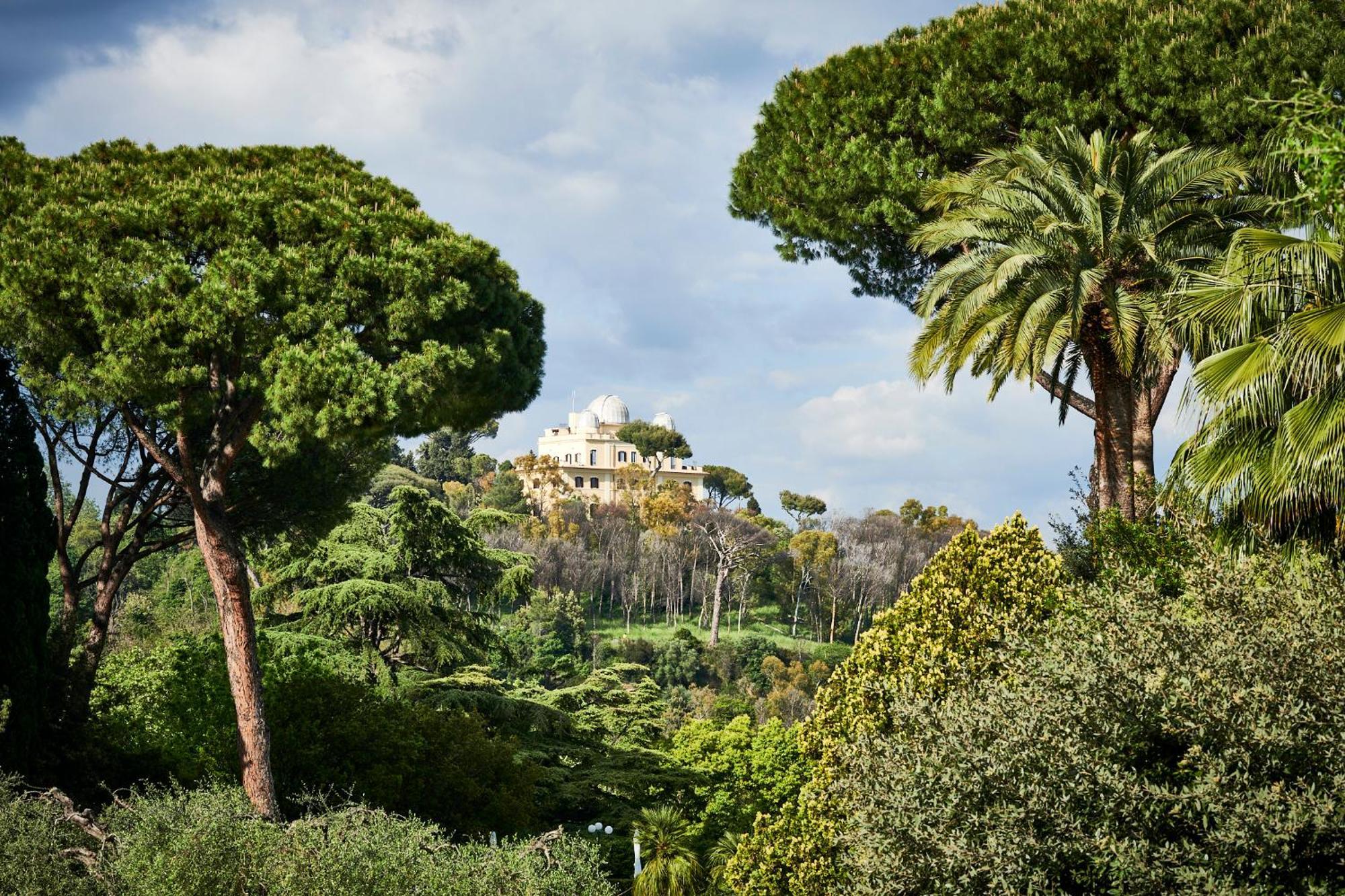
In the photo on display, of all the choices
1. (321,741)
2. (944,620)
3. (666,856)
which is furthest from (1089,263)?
(666,856)

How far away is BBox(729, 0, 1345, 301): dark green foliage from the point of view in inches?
617

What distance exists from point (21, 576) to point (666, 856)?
41.9 ft

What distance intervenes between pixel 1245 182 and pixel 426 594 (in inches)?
654

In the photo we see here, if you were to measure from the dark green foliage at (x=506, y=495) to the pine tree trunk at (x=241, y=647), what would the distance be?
57.1 m

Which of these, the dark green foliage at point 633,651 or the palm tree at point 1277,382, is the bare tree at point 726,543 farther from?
the palm tree at point 1277,382

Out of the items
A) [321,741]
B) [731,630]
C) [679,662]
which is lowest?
[321,741]

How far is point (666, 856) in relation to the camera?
22141 mm

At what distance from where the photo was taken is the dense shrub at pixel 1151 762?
22.4ft

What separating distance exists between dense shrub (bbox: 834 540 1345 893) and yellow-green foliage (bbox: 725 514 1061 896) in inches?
143

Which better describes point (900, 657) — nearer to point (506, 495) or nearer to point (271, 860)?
point (271, 860)

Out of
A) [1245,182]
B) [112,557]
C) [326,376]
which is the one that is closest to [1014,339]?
[1245,182]

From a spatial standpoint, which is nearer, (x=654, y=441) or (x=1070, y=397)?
(x=1070, y=397)

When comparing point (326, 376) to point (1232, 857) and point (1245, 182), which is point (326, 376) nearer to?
point (1232, 857)

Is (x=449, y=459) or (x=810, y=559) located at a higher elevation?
(x=449, y=459)
